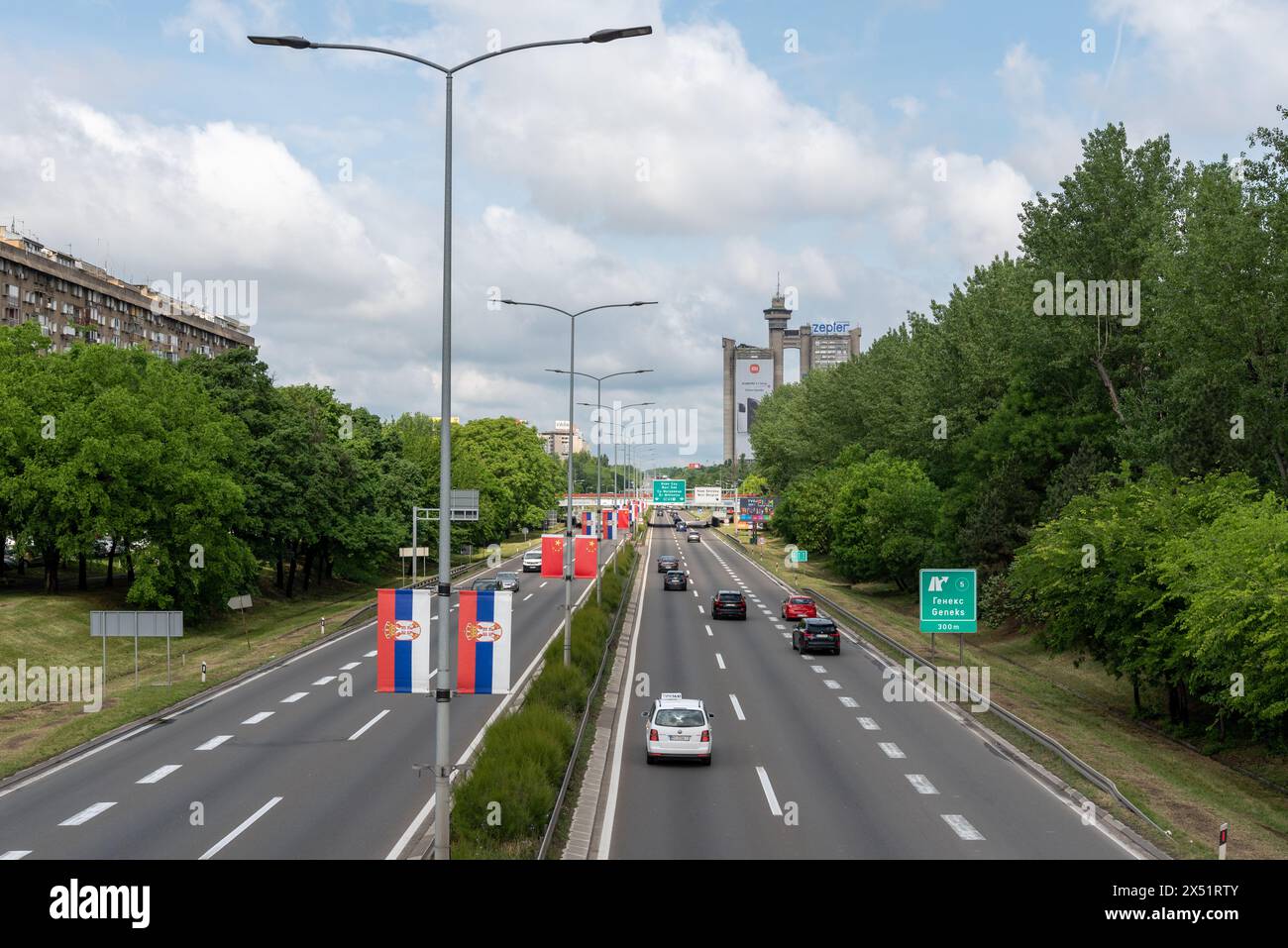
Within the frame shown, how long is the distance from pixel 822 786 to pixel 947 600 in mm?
16214

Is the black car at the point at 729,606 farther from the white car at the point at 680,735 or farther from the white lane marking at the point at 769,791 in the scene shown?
the white lane marking at the point at 769,791

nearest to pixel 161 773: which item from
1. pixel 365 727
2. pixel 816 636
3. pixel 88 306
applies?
pixel 365 727

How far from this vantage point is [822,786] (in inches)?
877

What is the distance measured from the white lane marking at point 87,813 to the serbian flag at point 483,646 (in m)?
6.97

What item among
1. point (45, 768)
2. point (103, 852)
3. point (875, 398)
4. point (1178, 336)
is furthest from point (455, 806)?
point (875, 398)

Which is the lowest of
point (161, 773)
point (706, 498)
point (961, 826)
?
point (161, 773)

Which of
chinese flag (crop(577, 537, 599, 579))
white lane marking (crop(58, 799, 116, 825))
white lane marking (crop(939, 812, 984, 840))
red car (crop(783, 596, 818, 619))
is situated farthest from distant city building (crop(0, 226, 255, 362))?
white lane marking (crop(939, 812, 984, 840))

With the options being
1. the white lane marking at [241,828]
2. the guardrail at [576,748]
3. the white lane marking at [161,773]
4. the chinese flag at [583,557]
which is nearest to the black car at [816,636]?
the guardrail at [576,748]

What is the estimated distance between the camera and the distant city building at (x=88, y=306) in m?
104

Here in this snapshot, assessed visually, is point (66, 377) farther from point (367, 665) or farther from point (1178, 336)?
point (1178, 336)

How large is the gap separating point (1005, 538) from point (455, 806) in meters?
42.5

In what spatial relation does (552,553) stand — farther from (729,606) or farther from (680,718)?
(680,718)

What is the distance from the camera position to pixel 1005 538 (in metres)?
54.4

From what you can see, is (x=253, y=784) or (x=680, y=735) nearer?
(x=253, y=784)
